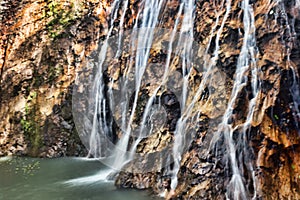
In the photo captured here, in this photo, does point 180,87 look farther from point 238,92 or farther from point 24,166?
point 24,166

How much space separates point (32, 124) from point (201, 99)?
6421 millimetres

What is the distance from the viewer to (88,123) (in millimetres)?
10734

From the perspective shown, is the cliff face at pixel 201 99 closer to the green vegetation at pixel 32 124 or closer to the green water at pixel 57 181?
the green vegetation at pixel 32 124

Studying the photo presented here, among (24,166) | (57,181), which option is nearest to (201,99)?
(57,181)

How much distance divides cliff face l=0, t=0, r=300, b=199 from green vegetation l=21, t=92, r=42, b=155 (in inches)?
1.3

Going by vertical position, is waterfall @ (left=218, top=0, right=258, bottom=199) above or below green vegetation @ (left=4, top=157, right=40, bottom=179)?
above

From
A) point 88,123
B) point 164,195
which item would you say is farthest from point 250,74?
point 88,123

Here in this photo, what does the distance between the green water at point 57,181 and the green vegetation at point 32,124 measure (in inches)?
23.9

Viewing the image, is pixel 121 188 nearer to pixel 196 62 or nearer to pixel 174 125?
pixel 174 125

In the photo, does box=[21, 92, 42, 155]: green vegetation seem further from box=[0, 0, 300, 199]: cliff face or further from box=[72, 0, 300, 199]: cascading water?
box=[72, 0, 300, 199]: cascading water

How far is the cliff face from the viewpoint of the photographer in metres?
5.83

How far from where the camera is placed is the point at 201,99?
7023 mm

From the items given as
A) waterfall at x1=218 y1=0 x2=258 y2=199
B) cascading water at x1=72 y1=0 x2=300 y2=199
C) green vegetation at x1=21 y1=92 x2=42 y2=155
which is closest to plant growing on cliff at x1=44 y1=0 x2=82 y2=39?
cascading water at x1=72 y1=0 x2=300 y2=199

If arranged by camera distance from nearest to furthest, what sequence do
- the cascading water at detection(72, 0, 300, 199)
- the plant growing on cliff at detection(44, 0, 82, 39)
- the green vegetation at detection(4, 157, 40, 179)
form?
1. the cascading water at detection(72, 0, 300, 199)
2. the green vegetation at detection(4, 157, 40, 179)
3. the plant growing on cliff at detection(44, 0, 82, 39)
